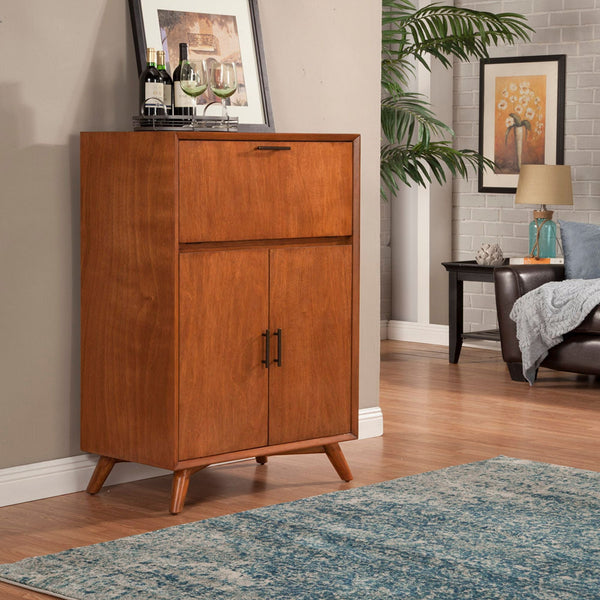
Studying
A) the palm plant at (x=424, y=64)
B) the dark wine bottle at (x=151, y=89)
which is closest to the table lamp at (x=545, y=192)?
the palm plant at (x=424, y=64)

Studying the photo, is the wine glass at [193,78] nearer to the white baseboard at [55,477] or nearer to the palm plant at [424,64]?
the white baseboard at [55,477]

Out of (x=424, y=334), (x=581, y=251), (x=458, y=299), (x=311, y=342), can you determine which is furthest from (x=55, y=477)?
(x=424, y=334)

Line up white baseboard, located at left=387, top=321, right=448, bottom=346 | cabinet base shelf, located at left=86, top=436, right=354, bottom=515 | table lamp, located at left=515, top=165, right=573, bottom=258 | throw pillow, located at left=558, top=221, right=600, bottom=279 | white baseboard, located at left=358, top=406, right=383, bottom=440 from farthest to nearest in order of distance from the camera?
white baseboard, located at left=387, top=321, right=448, bottom=346 < table lamp, located at left=515, top=165, right=573, bottom=258 < throw pillow, located at left=558, top=221, right=600, bottom=279 < white baseboard, located at left=358, top=406, right=383, bottom=440 < cabinet base shelf, located at left=86, top=436, right=354, bottom=515

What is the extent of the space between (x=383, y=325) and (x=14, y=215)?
447 centimetres

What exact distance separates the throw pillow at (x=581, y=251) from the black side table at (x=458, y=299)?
576 mm

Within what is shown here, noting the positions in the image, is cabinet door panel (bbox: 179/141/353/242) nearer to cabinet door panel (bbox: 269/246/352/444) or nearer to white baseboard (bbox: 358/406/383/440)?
cabinet door panel (bbox: 269/246/352/444)

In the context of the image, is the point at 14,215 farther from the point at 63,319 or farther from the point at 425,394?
the point at 425,394

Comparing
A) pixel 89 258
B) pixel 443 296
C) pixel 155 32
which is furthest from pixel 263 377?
pixel 443 296

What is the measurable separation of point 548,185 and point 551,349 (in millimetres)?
1097

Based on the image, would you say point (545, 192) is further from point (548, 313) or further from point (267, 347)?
point (267, 347)

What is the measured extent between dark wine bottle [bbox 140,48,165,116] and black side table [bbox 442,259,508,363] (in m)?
3.39

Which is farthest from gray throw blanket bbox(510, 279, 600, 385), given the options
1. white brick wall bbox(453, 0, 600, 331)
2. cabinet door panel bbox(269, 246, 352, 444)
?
cabinet door panel bbox(269, 246, 352, 444)

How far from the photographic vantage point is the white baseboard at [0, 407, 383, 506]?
355cm

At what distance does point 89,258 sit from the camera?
11.8ft
